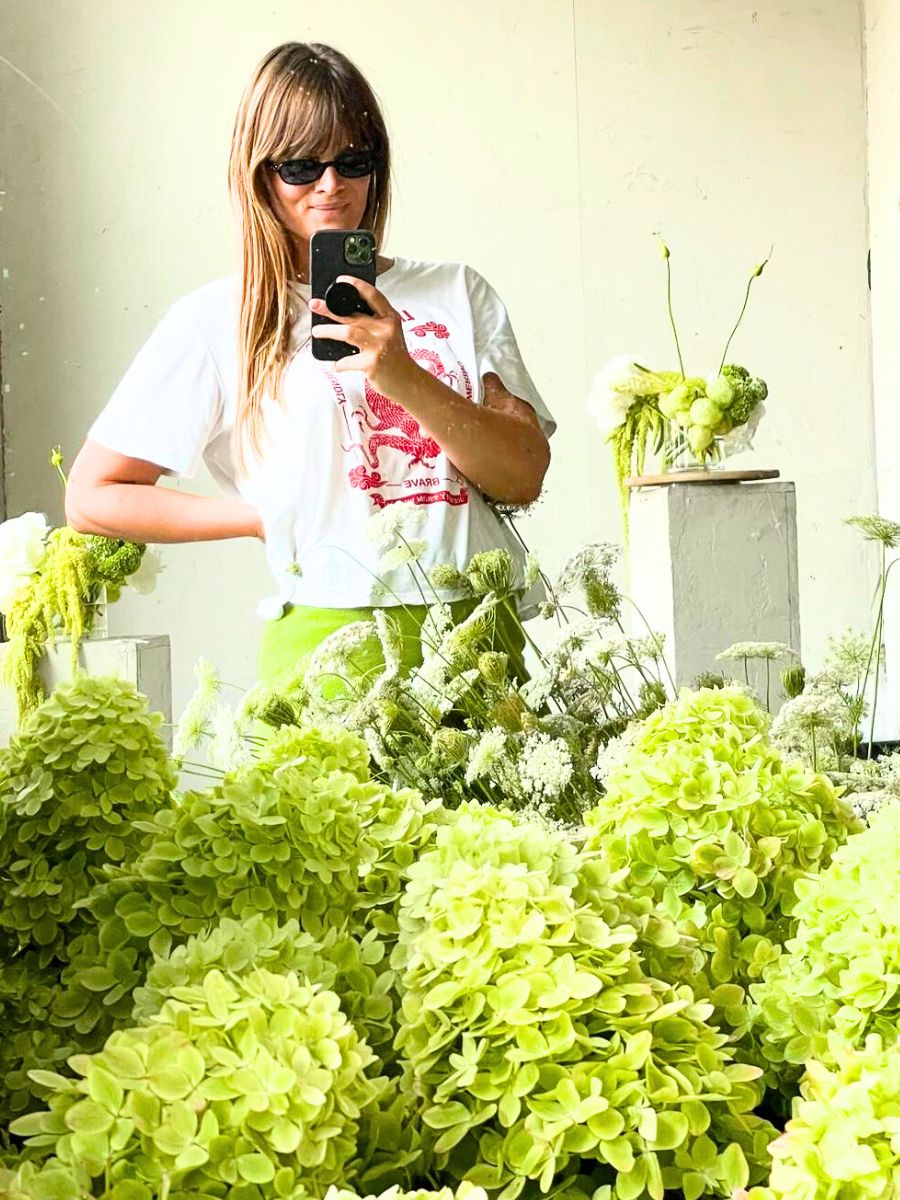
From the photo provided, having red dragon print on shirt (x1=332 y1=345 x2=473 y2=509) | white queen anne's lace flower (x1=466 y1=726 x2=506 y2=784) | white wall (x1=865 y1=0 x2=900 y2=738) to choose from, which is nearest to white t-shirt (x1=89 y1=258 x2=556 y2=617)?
red dragon print on shirt (x1=332 y1=345 x2=473 y2=509)

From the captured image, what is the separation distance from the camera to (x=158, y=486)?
1198 mm

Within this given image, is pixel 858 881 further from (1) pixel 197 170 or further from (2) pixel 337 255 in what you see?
(1) pixel 197 170

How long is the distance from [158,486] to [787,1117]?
931 millimetres

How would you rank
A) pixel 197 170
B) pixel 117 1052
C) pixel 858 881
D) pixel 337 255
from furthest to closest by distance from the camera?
pixel 197 170, pixel 337 255, pixel 858 881, pixel 117 1052

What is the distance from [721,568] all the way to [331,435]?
0.37m

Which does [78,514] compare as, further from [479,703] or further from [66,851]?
[66,851]

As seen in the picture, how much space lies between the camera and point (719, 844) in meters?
0.43

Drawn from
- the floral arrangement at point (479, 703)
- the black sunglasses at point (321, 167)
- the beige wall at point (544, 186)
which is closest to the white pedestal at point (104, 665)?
the floral arrangement at point (479, 703)

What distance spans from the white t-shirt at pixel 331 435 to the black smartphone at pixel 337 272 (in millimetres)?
29

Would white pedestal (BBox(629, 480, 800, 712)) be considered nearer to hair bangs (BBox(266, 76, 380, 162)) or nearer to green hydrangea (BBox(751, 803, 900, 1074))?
hair bangs (BBox(266, 76, 380, 162))

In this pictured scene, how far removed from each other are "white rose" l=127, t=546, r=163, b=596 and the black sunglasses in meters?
0.37

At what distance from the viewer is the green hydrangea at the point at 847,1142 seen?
0.85 feet

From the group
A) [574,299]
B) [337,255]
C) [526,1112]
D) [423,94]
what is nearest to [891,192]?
[574,299]

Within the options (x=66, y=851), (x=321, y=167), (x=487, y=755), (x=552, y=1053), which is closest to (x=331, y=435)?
(x=321, y=167)
